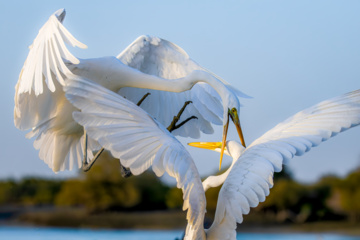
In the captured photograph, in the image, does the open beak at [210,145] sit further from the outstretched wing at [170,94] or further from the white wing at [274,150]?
the white wing at [274,150]

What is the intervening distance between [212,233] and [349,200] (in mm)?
7357

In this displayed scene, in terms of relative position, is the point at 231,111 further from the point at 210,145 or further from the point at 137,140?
the point at 210,145

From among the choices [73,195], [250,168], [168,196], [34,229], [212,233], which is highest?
[250,168]

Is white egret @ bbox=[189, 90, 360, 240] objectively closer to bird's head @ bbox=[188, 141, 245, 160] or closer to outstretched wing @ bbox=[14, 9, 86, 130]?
bird's head @ bbox=[188, 141, 245, 160]

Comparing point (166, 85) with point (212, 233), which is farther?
point (166, 85)

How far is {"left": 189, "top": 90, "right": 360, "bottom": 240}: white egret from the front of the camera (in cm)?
301

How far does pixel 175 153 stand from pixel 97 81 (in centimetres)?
129

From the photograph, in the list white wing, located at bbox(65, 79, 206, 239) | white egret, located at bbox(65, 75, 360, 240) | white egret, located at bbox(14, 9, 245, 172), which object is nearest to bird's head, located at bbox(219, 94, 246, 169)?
white egret, located at bbox(14, 9, 245, 172)

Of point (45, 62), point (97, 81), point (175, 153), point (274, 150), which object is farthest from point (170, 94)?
point (175, 153)

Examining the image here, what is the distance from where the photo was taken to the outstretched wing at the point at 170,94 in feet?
14.8

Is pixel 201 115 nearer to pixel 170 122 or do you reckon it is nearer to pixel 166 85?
pixel 170 122

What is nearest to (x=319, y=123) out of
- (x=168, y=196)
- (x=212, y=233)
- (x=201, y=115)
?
(x=212, y=233)

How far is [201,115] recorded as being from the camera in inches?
185

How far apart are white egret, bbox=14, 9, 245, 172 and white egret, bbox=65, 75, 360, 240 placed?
33 cm
